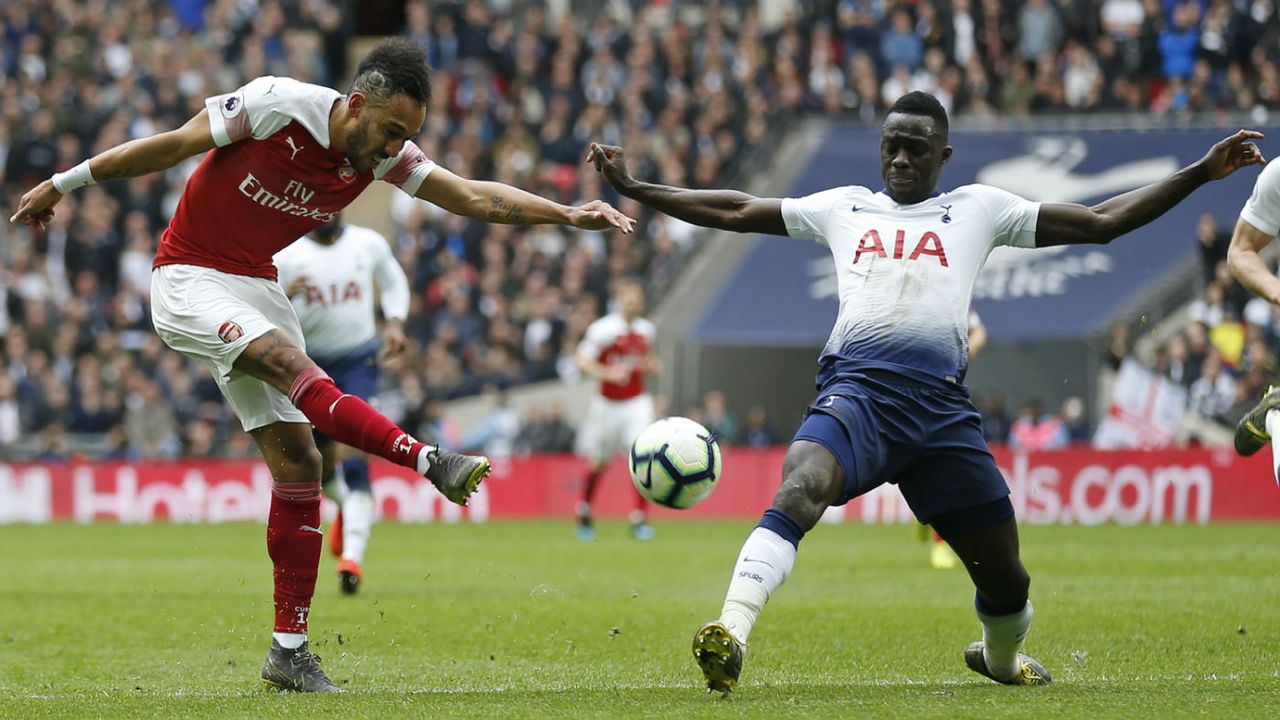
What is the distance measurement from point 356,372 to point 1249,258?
6.24m

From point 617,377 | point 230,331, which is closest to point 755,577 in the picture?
point 230,331

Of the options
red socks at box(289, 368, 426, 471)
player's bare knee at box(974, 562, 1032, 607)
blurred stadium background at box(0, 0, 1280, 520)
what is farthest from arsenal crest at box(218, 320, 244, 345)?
blurred stadium background at box(0, 0, 1280, 520)

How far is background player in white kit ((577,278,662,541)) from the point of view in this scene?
65.2 feet

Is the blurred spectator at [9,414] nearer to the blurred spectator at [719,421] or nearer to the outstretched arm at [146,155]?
the blurred spectator at [719,421]

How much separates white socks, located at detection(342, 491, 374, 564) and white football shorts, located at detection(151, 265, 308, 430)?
4.53 m

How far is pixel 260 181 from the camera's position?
758 cm

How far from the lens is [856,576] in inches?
536

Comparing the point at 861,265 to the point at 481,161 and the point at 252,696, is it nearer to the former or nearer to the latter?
the point at 252,696

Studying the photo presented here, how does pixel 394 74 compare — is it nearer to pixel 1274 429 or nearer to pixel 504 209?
pixel 504 209

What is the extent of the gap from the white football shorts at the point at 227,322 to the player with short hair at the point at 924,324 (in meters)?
2.05

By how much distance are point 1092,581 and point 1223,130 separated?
1336 cm

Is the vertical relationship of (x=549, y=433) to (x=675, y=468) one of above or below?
below

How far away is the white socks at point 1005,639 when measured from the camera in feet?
24.2

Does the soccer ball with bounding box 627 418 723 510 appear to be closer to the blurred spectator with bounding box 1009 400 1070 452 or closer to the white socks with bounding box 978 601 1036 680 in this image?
the white socks with bounding box 978 601 1036 680
